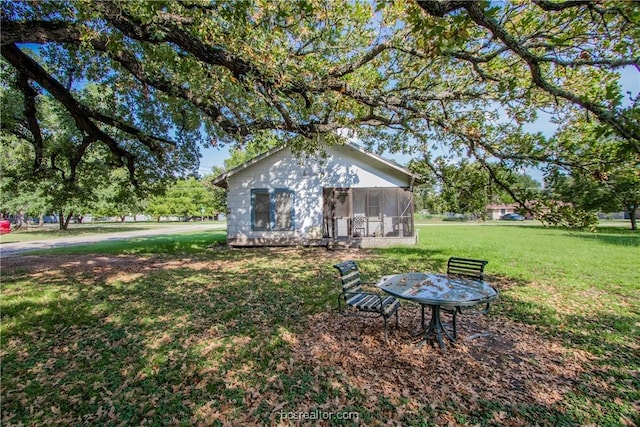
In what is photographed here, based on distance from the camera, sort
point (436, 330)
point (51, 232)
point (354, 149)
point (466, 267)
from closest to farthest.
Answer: point (436, 330)
point (466, 267)
point (354, 149)
point (51, 232)

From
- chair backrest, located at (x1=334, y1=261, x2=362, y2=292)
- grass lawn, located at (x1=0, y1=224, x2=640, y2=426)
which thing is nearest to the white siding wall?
grass lawn, located at (x1=0, y1=224, x2=640, y2=426)

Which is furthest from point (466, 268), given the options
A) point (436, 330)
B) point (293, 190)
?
point (293, 190)

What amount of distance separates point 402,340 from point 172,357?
128 inches

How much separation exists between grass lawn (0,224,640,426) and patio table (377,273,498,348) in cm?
40

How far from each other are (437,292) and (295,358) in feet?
6.88

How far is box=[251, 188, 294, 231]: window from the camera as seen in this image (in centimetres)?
1447

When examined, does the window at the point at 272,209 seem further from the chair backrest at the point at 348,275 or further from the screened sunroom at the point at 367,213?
the chair backrest at the point at 348,275

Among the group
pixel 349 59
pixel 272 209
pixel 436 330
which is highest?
pixel 349 59

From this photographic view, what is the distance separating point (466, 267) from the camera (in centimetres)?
537

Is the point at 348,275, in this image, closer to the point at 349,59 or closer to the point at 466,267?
the point at 466,267

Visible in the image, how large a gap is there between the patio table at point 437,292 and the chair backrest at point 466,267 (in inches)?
34.6

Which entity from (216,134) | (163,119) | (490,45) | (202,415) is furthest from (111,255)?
(490,45)

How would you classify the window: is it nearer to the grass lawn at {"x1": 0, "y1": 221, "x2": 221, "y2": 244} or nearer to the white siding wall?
the white siding wall

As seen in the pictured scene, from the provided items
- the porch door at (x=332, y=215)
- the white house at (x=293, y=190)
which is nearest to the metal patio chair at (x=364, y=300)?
the white house at (x=293, y=190)
